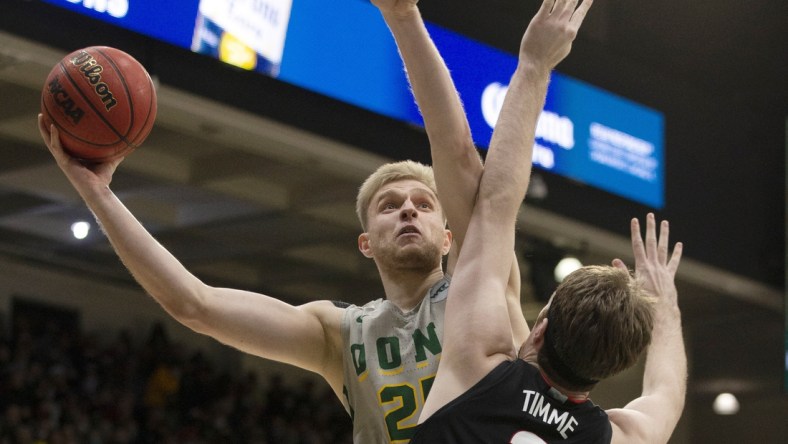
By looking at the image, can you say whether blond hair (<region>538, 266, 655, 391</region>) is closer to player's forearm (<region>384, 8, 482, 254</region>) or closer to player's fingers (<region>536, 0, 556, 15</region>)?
player's forearm (<region>384, 8, 482, 254</region>)

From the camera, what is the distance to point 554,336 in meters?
2.62

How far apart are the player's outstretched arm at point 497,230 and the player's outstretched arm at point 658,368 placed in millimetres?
465

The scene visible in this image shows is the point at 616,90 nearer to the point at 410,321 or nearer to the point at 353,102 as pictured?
the point at 353,102

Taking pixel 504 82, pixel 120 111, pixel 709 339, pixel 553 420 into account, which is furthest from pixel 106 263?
pixel 553 420

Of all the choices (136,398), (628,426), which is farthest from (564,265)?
(628,426)

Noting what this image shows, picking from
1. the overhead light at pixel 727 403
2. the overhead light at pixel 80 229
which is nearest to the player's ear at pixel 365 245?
the overhead light at pixel 80 229

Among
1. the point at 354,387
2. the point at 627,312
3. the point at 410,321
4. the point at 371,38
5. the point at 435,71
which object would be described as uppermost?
the point at 371,38

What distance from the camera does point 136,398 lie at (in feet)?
41.0

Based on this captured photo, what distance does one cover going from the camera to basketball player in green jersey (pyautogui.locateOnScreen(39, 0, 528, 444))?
2859 mm

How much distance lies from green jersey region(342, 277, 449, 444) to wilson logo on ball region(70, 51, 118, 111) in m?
0.92

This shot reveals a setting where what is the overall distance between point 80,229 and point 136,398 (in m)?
1.91

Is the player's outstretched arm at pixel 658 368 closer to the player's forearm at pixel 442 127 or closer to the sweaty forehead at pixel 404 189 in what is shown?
the player's forearm at pixel 442 127

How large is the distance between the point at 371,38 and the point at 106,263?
21.0ft

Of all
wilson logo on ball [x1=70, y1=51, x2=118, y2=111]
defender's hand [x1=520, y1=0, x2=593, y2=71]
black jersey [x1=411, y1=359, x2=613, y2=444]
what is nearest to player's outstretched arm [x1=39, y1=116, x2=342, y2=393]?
wilson logo on ball [x1=70, y1=51, x2=118, y2=111]
